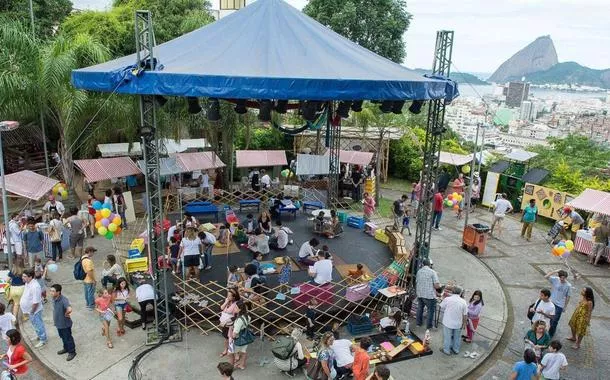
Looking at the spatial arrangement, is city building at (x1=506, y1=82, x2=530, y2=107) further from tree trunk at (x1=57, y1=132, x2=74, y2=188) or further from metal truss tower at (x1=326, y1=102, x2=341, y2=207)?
tree trunk at (x1=57, y1=132, x2=74, y2=188)

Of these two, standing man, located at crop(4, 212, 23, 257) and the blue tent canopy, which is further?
standing man, located at crop(4, 212, 23, 257)

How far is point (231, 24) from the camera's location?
10.7m

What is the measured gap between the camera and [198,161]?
19.2m

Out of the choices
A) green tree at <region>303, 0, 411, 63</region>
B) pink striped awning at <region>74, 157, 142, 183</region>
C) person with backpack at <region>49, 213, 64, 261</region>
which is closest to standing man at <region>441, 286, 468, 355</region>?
person with backpack at <region>49, 213, 64, 261</region>

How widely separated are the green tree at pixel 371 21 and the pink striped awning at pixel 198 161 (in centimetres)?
1254

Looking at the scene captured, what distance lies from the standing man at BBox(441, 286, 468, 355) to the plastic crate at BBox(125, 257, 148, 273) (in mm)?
7003

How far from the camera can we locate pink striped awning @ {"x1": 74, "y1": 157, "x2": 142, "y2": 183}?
1653 centimetres

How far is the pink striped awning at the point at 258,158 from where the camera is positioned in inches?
824

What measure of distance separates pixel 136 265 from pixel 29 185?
18.0ft

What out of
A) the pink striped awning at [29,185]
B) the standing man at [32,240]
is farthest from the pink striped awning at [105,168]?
the standing man at [32,240]

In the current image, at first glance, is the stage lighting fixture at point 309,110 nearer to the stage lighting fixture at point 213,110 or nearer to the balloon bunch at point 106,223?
the stage lighting fixture at point 213,110

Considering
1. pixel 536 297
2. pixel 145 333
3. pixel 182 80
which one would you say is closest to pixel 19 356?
pixel 145 333

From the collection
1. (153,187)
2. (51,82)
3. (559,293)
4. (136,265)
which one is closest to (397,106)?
(559,293)

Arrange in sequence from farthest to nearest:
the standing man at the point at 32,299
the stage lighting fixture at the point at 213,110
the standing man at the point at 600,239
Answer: the standing man at the point at 600,239 → the stage lighting fixture at the point at 213,110 → the standing man at the point at 32,299
